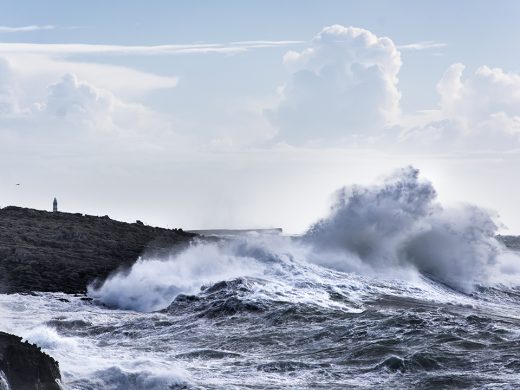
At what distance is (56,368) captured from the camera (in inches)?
468

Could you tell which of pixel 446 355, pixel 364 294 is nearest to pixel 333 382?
pixel 446 355

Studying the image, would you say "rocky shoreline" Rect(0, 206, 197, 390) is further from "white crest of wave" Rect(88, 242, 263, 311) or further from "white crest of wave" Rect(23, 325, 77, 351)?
"white crest of wave" Rect(23, 325, 77, 351)

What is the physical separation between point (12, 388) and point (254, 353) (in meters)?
5.72

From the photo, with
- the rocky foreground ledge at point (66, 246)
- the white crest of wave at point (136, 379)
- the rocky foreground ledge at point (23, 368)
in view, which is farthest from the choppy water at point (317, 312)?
the rocky foreground ledge at point (66, 246)

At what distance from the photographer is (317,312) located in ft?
63.1

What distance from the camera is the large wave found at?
25.7 metres

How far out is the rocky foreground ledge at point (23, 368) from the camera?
10711mm

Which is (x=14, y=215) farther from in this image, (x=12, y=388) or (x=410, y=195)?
(x=12, y=388)

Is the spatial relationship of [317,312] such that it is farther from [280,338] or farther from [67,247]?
[67,247]

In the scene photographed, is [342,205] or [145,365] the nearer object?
[145,365]

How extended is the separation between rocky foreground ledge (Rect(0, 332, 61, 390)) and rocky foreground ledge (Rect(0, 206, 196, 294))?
12.1 metres

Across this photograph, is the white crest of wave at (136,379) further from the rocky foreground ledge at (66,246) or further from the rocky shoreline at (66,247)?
the rocky foreground ledge at (66,246)

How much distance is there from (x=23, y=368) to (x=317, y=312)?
945 centimetres

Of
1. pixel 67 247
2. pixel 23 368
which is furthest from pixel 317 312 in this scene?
pixel 67 247
